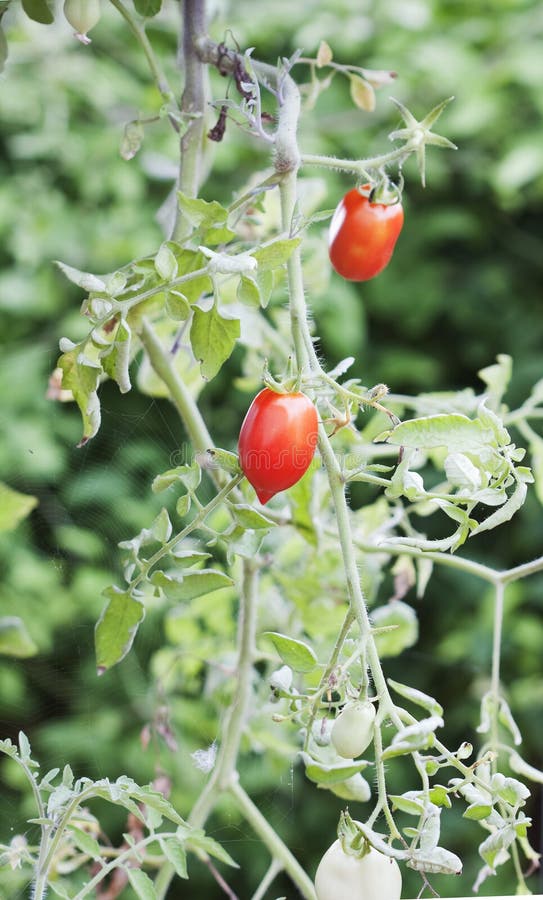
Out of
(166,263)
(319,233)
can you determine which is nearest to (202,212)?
(166,263)

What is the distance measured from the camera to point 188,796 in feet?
3.43

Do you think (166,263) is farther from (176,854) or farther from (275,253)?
(176,854)

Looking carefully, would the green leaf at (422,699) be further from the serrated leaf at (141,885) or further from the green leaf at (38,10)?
the green leaf at (38,10)

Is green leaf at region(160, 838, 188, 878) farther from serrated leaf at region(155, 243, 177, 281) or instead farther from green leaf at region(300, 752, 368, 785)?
serrated leaf at region(155, 243, 177, 281)

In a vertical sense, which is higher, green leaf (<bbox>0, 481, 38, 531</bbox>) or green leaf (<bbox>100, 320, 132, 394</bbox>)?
green leaf (<bbox>100, 320, 132, 394</bbox>)

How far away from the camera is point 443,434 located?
29cm

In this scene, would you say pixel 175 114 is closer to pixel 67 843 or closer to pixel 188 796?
pixel 67 843

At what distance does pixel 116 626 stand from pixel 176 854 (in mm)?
77

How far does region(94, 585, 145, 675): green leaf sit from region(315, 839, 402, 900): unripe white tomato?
10 centimetres

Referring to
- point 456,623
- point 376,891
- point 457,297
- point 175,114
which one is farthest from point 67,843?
point 457,297

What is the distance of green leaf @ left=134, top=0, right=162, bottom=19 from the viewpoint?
1.22 ft

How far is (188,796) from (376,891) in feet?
2.58

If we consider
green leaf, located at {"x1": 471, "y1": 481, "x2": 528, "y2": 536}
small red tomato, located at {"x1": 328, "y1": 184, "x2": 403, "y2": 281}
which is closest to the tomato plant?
green leaf, located at {"x1": 471, "y1": 481, "x2": 528, "y2": 536}

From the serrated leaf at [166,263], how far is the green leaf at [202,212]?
0.7 inches
